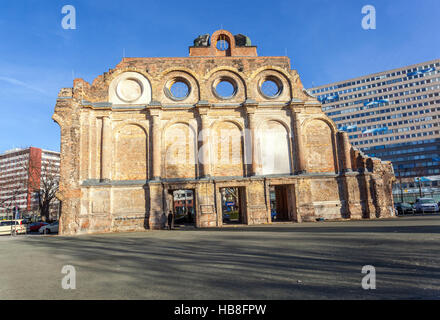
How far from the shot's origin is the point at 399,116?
82.4 meters

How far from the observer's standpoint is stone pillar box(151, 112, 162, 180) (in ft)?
63.9

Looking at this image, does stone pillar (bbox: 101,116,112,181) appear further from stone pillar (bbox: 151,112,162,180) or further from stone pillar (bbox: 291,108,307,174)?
stone pillar (bbox: 291,108,307,174)

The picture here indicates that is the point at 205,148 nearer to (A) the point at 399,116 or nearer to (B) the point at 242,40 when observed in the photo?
(B) the point at 242,40

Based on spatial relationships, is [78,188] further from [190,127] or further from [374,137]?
[374,137]

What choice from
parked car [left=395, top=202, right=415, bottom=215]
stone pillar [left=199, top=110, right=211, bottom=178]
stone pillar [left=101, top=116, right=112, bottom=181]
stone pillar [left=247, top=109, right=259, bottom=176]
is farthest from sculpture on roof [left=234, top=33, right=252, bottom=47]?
parked car [left=395, top=202, right=415, bottom=215]

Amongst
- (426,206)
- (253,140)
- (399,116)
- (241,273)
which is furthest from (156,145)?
(399,116)

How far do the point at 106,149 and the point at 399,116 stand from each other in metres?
89.3

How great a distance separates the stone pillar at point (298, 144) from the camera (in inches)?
803

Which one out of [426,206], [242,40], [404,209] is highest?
[242,40]

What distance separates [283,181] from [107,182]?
41.4 ft

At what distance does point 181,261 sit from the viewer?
7523 mm

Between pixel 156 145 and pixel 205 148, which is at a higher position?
pixel 156 145

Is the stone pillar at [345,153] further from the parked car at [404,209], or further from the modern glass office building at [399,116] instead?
the modern glass office building at [399,116]
